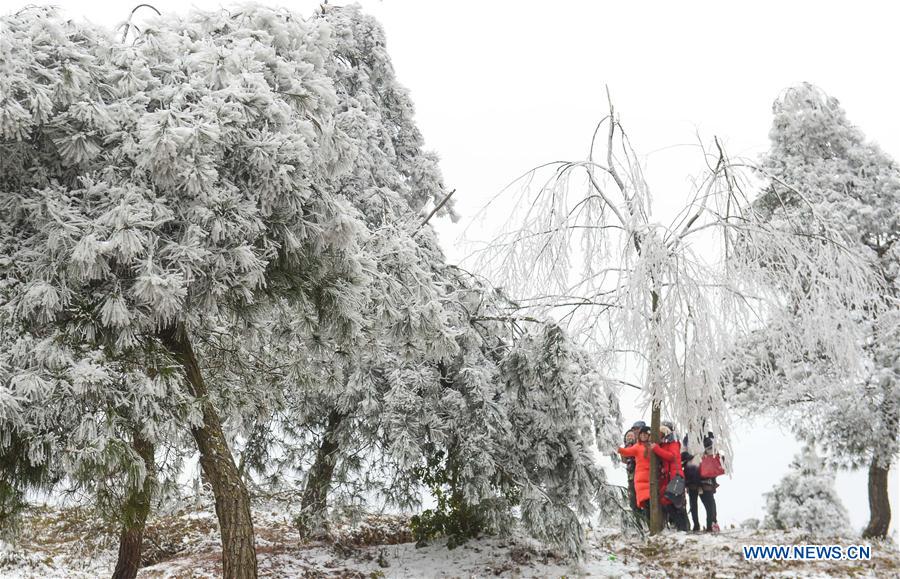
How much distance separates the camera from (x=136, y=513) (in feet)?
20.5

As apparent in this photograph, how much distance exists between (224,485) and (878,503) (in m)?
12.7

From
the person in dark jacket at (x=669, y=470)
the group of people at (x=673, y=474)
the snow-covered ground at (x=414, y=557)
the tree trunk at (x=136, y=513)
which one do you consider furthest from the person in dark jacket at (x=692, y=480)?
the tree trunk at (x=136, y=513)

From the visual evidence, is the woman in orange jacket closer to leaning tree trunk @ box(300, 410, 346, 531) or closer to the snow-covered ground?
the snow-covered ground

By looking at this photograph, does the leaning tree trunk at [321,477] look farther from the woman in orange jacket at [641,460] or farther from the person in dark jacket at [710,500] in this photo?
the person in dark jacket at [710,500]

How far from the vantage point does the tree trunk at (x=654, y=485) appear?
9.28 metres

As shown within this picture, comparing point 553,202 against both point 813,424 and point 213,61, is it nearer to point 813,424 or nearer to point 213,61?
point 213,61

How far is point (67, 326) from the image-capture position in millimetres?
5840

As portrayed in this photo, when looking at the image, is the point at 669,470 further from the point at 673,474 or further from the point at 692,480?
the point at 692,480

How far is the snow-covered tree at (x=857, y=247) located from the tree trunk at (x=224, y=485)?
30.1 ft

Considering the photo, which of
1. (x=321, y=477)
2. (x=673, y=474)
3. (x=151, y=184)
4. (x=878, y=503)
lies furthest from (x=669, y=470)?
(x=878, y=503)

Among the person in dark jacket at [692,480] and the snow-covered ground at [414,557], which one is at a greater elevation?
the person in dark jacket at [692,480]

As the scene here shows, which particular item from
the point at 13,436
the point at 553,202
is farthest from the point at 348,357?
the point at 13,436

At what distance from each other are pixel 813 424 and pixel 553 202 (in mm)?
8937

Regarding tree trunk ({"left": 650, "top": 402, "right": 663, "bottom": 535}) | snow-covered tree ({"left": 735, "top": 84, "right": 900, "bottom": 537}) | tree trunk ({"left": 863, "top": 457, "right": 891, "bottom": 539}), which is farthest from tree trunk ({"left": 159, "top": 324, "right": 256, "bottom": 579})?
tree trunk ({"left": 863, "top": 457, "right": 891, "bottom": 539})
